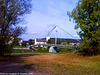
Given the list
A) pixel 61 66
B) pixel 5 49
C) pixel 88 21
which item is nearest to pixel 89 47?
pixel 88 21

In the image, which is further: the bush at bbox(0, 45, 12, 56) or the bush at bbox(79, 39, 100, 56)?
the bush at bbox(79, 39, 100, 56)

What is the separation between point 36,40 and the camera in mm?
86188

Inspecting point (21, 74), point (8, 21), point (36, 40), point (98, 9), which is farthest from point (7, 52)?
point (36, 40)

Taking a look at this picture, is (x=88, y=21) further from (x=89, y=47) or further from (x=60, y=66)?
(x=60, y=66)

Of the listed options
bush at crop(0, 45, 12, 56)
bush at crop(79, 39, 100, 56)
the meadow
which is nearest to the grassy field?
the meadow

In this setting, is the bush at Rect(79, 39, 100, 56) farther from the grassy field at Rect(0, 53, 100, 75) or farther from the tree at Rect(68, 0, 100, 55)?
the grassy field at Rect(0, 53, 100, 75)

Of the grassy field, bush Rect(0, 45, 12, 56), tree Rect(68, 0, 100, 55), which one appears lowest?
the grassy field

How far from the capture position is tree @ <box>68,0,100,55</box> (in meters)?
15.5

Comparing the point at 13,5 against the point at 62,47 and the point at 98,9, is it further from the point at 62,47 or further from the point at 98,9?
the point at 62,47

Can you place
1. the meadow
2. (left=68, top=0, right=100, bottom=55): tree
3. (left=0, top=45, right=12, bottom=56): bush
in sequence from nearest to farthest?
the meadow
(left=0, top=45, right=12, bottom=56): bush
(left=68, top=0, right=100, bottom=55): tree

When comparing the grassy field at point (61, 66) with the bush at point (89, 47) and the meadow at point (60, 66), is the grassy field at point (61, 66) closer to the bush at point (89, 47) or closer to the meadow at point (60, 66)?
the meadow at point (60, 66)

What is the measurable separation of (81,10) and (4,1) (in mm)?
8610

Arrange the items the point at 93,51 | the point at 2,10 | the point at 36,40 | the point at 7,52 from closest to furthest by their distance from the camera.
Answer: the point at 2,10, the point at 7,52, the point at 93,51, the point at 36,40

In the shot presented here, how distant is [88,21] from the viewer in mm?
15734
